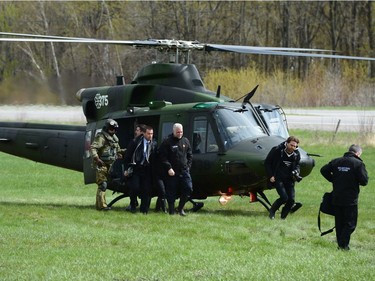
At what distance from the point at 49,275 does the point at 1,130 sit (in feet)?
33.5

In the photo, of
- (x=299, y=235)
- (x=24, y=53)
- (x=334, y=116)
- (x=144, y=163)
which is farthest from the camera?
(x=334, y=116)

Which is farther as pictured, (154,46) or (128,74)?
(128,74)

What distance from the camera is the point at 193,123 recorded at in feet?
56.7

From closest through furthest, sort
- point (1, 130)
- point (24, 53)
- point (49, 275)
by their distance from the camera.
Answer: point (49, 275) → point (1, 130) → point (24, 53)

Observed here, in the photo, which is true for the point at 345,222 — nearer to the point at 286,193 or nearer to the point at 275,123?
the point at 286,193

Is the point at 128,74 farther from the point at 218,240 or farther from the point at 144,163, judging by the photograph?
the point at 218,240

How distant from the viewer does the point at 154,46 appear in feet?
56.4

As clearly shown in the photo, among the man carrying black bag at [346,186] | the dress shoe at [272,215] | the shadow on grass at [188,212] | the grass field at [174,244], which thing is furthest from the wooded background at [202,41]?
the man carrying black bag at [346,186]

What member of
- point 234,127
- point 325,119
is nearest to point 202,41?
point 325,119

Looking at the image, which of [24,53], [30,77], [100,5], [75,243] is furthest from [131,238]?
[100,5]

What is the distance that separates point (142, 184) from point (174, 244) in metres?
4.23

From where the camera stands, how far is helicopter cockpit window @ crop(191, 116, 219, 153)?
56.2 feet

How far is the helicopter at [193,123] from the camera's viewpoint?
1688cm

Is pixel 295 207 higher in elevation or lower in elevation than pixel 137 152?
lower
